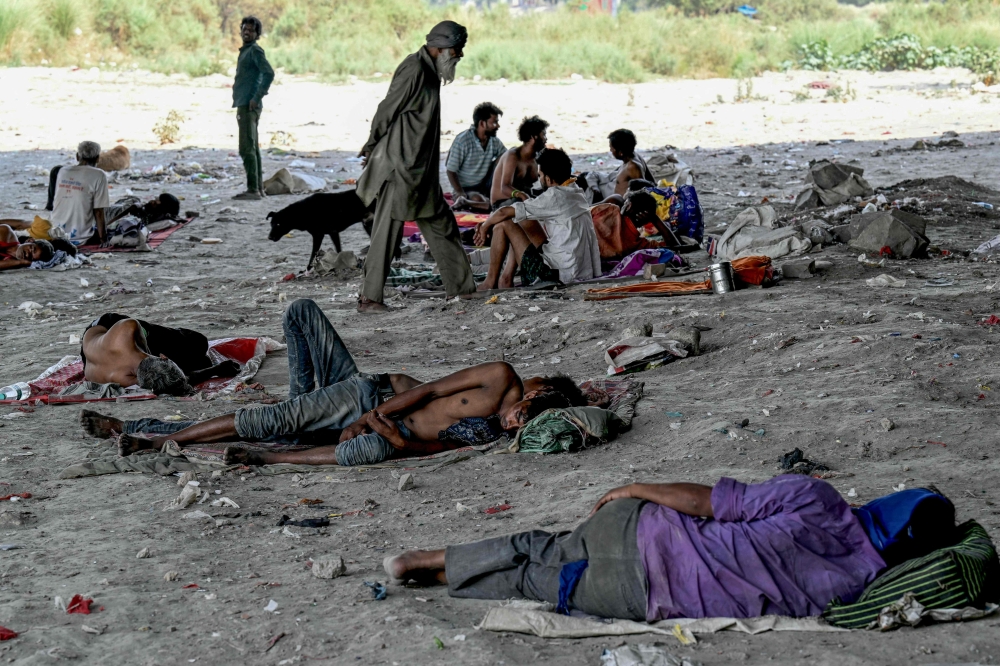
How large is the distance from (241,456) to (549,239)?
399 centimetres

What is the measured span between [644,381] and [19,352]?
4.00 meters

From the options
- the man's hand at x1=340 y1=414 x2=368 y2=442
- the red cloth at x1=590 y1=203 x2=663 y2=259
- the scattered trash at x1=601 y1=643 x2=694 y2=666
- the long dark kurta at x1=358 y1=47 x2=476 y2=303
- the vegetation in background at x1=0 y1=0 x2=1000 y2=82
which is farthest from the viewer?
the vegetation in background at x1=0 y1=0 x2=1000 y2=82

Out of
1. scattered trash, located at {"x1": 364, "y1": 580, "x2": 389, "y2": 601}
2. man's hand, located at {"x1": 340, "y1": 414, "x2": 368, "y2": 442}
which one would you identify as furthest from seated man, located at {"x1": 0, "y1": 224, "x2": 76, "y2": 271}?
scattered trash, located at {"x1": 364, "y1": 580, "x2": 389, "y2": 601}

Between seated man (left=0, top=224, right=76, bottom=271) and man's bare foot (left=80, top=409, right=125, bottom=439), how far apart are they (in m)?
4.76

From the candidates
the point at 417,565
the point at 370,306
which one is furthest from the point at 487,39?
the point at 417,565

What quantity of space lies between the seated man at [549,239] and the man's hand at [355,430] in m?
3.46

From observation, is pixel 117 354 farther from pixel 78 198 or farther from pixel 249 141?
pixel 249 141

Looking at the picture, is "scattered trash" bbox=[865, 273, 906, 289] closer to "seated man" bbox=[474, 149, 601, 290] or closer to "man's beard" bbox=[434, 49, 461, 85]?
"seated man" bbox=[474, 149, 601, 290]

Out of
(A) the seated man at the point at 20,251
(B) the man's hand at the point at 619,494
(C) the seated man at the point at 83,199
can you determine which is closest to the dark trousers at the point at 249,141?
(C) the seated man at the point at 83,199

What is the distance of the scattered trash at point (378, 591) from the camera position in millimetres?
3092

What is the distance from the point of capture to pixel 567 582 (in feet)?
9.48

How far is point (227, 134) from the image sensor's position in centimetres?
1705

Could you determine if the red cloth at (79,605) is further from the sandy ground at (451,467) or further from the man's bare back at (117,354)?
the man's bare back at (117,354)

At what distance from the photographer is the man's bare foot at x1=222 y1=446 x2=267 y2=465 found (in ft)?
14.4
